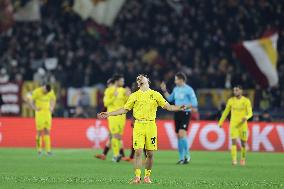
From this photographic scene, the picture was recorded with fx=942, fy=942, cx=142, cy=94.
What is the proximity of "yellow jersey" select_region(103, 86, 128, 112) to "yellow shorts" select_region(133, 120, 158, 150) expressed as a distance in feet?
27.1

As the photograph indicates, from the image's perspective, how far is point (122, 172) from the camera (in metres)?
21.8

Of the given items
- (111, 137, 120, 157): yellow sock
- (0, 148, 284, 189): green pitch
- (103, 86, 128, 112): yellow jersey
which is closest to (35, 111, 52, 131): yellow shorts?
(0, 148, 284, 189): green pitch

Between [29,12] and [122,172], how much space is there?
23935 mm

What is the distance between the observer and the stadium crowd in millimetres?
39375

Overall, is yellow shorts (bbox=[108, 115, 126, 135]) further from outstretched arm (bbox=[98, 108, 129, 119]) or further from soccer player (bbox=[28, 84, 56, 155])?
outstretched arm (bbox=[98, 108, 129, 119])

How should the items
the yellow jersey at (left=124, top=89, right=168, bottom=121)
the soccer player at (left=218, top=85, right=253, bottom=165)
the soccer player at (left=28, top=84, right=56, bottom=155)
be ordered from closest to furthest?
1. the yellow jersey at (left=124, top=89, right=168, bottom=121)
2. the soccer player at (left=218, top=85, right=253, bottom=165)
3. the soccer player at (left=28, top=84, right=56, bottom=155)

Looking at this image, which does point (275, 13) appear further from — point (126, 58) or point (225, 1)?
point (126, 58)

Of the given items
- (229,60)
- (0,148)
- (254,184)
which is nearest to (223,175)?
(254,184)

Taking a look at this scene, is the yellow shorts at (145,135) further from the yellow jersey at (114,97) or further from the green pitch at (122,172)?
the yellow jersey at (114,97)

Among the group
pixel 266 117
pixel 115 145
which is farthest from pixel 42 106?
pixel 266 117

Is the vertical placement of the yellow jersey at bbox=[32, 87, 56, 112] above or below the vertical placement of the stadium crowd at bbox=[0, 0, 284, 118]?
below

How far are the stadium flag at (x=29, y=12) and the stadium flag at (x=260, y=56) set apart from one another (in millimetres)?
10628

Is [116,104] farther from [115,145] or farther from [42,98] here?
[42,98]

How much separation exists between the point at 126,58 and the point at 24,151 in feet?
38.1
